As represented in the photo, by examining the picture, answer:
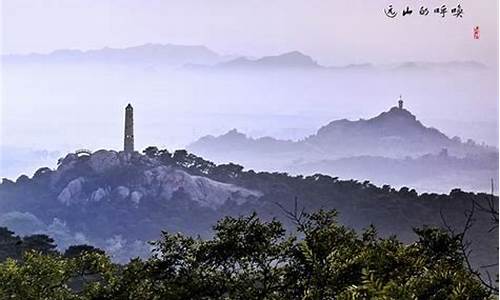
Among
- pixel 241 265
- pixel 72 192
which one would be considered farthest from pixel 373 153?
pixel 241 265

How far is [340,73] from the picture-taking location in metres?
4.11

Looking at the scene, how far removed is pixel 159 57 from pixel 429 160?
4.60 feet

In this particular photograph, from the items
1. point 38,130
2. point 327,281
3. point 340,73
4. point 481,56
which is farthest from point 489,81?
point 38,130

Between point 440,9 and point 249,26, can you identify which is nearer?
point 440,9

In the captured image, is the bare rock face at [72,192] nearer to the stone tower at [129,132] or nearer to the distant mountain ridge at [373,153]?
the stone tower at [129,132]


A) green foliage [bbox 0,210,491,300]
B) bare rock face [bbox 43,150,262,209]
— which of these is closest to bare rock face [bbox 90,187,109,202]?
bare rock face [bbox 43,150,262,209]

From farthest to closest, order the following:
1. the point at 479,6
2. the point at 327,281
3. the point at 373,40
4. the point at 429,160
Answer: the point at 429,160 → the point at 373,40 → the point at 479,6 → the point at 327,281

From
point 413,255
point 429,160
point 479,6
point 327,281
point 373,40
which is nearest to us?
point 327,281

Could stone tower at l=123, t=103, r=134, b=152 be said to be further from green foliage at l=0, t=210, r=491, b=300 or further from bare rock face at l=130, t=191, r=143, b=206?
green foliage at l=0, t=210, r=491, b=300

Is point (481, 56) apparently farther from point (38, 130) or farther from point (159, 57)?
point (38, 130)

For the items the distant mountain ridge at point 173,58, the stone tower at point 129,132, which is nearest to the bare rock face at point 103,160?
the stone tower at point 129,132

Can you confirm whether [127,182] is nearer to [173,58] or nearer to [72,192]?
[72,192]

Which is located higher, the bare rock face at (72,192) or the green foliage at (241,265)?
the bare rock face at (72,192)

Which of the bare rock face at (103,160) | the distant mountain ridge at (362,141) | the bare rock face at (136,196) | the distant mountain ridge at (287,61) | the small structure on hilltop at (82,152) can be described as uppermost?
the distant mountain ridge at (287,61)
